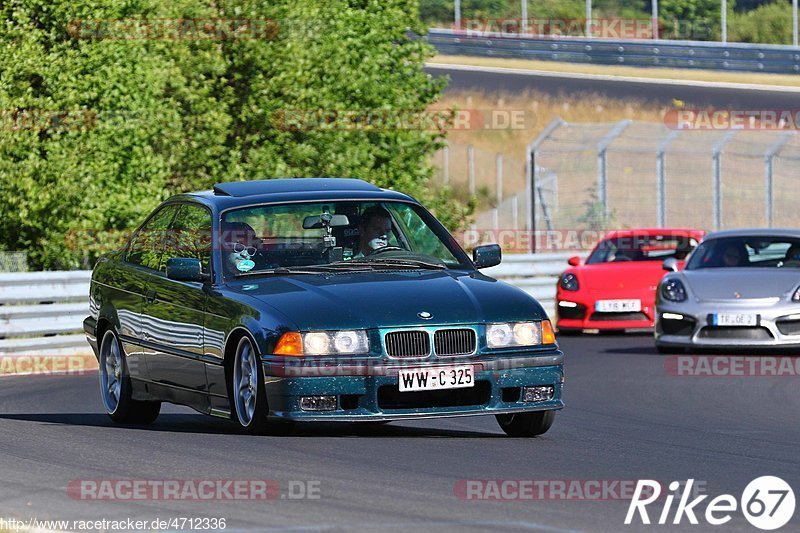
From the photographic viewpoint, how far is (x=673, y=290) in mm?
16797

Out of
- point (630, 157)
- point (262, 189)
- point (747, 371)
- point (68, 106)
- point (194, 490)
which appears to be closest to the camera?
point (194, 490)

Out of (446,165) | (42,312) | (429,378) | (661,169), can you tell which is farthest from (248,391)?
(446,165)

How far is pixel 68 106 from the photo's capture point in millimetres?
23000

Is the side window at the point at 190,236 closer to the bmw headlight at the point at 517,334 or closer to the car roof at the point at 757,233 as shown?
the bmw headlight at the point at 517,334

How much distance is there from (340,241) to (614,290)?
10.6 m

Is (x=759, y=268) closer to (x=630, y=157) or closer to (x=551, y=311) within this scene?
(x=551, y=311)

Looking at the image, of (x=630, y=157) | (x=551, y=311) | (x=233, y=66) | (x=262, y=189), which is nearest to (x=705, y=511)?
(x=262, y=189)

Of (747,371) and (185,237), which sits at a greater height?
(185,237)

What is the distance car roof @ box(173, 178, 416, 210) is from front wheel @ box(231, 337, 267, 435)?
1233 millimetres

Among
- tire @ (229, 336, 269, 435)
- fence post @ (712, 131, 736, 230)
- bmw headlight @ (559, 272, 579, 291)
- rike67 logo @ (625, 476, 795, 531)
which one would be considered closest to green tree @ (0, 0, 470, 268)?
fence post @ (712, 131, 736, 230)

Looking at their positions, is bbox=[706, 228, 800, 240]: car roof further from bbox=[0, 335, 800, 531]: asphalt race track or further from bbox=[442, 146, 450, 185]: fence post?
bbox=[442, 146, 450, 185]: fence post

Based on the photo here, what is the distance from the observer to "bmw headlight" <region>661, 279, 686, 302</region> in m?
16.6

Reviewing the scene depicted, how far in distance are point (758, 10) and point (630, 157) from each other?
117 feet

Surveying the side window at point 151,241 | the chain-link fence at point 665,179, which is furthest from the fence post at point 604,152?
the side window at point 151,241
